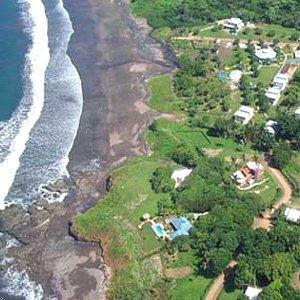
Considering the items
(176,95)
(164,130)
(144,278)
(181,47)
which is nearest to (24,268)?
(144,278)

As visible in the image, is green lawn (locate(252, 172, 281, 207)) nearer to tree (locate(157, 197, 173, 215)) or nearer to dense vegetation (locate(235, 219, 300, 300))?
dense vegetation (locate(235, 219, 300, 300))

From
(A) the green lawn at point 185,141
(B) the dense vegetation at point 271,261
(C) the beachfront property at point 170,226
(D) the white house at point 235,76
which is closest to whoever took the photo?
(B) the dense vegetation at point 271,261

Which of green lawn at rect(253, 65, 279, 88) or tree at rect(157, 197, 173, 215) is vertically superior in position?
tree at rect(157, 197, 173, 215)

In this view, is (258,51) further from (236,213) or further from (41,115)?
(236,213)

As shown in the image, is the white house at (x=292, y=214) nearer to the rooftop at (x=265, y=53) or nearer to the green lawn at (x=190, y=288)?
the green lawn at (x=190, y=288)

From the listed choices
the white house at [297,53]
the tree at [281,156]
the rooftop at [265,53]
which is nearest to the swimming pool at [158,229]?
the tree at [281,156]

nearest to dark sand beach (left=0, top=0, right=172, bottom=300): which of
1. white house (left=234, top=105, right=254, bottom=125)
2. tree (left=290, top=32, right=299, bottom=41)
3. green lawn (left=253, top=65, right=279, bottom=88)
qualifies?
white house (left=234, top=105, right=254, bottom=125)

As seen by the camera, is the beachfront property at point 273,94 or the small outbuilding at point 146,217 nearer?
the small outbuilding at point 146,217
